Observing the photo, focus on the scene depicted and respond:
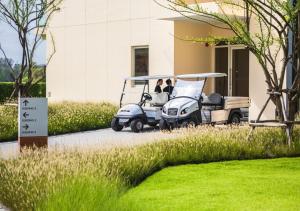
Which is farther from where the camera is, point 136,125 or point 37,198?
point 136,125

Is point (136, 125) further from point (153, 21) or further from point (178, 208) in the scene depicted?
point (178, 208)

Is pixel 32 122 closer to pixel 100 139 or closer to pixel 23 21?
pixel 100 139

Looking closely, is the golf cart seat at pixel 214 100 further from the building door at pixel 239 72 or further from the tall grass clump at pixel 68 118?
the building door at pixel 239 72

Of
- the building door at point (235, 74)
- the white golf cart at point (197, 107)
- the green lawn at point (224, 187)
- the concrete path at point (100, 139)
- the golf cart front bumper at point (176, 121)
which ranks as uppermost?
the building door at point (235, 74)

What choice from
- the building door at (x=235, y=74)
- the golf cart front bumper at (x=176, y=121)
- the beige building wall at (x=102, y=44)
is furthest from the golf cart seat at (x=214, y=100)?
the building door at (x=235, y=74)

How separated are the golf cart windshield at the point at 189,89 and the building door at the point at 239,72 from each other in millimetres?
6425

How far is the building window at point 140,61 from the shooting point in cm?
2456

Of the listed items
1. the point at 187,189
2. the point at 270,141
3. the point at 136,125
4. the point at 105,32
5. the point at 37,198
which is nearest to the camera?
the point at 37,198

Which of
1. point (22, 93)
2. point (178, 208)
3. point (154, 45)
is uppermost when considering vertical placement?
point (154, 45)

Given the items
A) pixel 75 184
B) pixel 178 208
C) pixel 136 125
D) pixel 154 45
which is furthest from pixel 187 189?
Answer: pixel 154 45

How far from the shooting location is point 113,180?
27.1 feet

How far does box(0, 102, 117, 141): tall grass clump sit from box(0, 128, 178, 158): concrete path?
0.59m

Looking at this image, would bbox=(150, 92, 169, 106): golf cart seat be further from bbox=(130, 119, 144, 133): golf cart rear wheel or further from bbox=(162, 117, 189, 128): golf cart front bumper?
bbox=(162, 117, 189, 128): golf cart front bumper

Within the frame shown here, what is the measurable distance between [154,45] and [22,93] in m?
5.97
